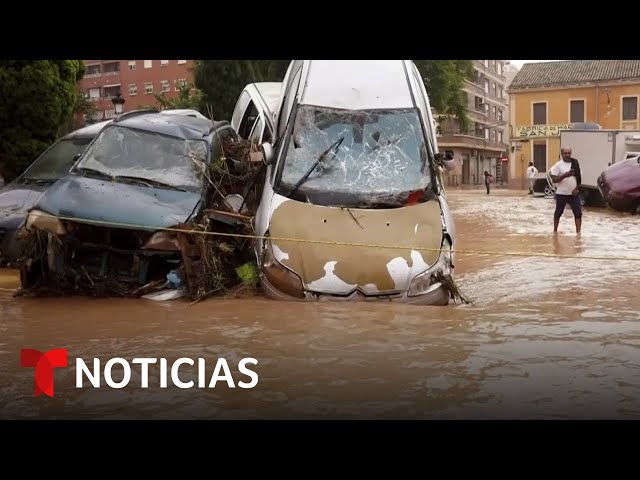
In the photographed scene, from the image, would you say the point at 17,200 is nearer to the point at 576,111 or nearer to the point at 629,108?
the point at 629,108

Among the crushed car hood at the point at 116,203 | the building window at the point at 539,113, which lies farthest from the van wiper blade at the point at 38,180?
the building window at the point at 539,113

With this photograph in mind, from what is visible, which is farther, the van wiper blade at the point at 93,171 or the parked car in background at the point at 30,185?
the parked car in background at the point at 30,185

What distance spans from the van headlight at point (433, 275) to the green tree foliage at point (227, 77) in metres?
16.1

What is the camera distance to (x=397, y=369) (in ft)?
15.4

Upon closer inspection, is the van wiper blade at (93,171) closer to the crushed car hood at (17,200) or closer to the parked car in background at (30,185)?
the parked car in background at (30,185)

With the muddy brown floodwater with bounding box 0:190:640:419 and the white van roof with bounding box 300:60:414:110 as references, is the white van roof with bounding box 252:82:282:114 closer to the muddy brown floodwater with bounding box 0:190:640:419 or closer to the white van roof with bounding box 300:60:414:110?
the white van roof with bounding box 300:60:414:110

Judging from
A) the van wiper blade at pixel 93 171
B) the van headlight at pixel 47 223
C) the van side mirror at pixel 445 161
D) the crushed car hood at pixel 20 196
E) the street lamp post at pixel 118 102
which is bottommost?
the van headlight at pixel 47 223

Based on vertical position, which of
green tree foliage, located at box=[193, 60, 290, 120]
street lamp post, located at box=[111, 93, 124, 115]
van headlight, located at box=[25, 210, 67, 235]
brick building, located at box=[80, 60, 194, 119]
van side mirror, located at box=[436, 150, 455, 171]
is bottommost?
Answer: van headlight, located at box=[25, 210, 67, 235]

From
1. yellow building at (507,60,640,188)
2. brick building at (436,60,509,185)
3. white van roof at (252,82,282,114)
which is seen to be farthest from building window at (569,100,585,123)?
white van roof at (252,82,282,114)

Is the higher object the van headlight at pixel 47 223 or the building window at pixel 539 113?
the building window at pixel 539 113

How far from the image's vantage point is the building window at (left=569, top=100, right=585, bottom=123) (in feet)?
137

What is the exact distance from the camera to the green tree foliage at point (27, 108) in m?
17.3

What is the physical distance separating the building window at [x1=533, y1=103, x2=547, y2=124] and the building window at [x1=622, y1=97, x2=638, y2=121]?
455 cm

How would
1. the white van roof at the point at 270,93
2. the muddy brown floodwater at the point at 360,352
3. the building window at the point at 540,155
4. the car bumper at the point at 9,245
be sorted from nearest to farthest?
the muddy brown floodwater at the point at 360,352 → the car bumper at the point at 9,245 → the white van roof at the point at 270,93 → the building window at the point at 540,155
